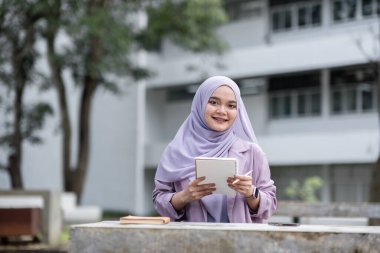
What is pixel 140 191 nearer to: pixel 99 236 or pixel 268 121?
pixel 268 121

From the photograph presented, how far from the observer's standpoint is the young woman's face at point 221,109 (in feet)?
12.4

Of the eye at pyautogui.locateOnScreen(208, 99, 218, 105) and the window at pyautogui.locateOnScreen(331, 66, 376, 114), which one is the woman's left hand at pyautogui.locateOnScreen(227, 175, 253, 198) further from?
the window at pyautogui.locateOnScreen(331, 66, 376, 114)

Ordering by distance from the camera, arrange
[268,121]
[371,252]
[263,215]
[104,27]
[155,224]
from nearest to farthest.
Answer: [371,252] < [155,224] < [263,215] < [104,27] < [268,121]

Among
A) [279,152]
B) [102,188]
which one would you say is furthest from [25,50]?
[102,188]

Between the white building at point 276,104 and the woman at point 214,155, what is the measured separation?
18772 millimetres

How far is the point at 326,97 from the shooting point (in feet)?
A: 84.1

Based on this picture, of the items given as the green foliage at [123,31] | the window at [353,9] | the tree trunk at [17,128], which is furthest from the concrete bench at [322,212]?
the window at [353,9]

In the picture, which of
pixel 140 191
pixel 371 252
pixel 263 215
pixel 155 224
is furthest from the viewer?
pixel 140 191

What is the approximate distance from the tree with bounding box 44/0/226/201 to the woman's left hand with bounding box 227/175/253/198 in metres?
→ 12.8

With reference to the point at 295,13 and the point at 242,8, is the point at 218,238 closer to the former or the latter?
the point at 295,13

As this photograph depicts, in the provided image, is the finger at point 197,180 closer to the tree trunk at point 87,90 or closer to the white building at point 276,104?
the tree trunk at point 87,90

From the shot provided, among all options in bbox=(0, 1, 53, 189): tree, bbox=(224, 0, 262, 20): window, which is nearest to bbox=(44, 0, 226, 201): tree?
bbox=(0, 1, 53, 189): tree

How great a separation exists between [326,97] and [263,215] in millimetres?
22348

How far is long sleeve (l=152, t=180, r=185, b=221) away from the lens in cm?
369
